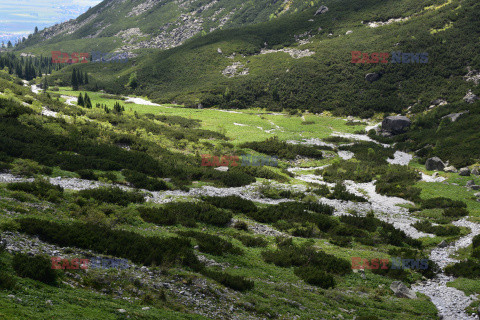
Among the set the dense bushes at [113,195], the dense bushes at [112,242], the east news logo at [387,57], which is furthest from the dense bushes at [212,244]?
the east news logo at [387,57]

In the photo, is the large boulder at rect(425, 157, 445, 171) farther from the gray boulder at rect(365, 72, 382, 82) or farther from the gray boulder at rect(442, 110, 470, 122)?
the gray boulder at rect(365, 72, 382, 82)

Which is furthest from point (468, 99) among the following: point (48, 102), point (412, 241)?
point (48, 102)

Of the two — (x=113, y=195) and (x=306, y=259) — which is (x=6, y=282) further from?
(x=306, y=259)

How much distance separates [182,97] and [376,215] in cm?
8713

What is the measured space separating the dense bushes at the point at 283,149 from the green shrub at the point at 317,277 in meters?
31.9

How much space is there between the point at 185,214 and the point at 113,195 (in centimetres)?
489

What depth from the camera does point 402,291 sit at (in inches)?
579

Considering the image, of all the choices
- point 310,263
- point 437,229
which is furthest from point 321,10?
point 310,263

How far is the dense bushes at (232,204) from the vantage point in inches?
939

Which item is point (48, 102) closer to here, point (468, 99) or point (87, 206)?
point (87, 206)

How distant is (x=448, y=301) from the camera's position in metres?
14.3

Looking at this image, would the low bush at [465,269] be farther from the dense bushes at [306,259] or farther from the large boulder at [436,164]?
the large boulder at [436,164]

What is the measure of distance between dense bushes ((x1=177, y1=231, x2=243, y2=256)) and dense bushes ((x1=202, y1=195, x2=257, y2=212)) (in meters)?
6.97

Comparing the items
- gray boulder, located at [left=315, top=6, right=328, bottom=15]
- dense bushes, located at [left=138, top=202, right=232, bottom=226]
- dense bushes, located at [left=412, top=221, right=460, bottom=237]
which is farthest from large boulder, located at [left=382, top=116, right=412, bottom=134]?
gray boulder, located at [left=315, top=6, right=328, bottom=15]
